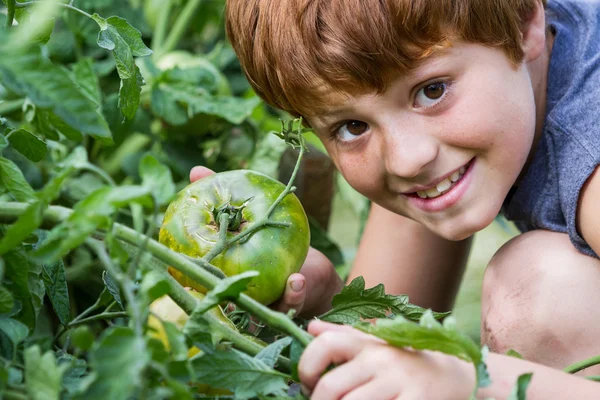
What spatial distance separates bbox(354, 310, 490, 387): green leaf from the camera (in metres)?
0.60

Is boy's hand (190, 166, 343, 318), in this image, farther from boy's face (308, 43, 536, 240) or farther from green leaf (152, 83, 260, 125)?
green leaf (152, 83, 260, 125)

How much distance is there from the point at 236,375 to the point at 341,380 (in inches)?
3.5

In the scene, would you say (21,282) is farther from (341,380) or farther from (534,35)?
(534,35)

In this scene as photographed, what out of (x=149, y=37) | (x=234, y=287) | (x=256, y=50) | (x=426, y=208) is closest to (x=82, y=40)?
(x=149, y=37)

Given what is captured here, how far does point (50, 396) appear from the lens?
57 centimetres

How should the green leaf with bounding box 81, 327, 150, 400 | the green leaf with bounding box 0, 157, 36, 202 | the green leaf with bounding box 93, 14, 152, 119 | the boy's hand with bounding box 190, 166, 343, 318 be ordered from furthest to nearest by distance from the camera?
the boy's hand with bounding box 190, 166, 343, 318, the green leaf with bounding box 93, 14, 152, 119, the green leaf with bounding box 0, 157, 36, 202, the green leaf with bounding box 81, 327, 150, 400

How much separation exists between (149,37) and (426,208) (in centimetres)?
124

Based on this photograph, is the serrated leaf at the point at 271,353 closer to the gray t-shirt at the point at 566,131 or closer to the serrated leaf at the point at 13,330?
the serrated leaf at the point at 13,330

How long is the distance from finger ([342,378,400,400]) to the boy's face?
43 centimetres

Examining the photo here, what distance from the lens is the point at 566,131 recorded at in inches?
46.7

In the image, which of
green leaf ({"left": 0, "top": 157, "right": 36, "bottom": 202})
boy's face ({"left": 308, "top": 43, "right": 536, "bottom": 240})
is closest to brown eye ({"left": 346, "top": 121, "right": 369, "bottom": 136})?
boy's face ({"left": 308, "top": 43, "right": 536, "bottom": 240})

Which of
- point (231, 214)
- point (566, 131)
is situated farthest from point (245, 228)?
point (566, 131)

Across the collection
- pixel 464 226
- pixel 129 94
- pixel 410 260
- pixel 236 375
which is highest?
pixel 129 94

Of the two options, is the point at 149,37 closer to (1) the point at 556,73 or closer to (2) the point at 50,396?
(1) the point at 556,73
